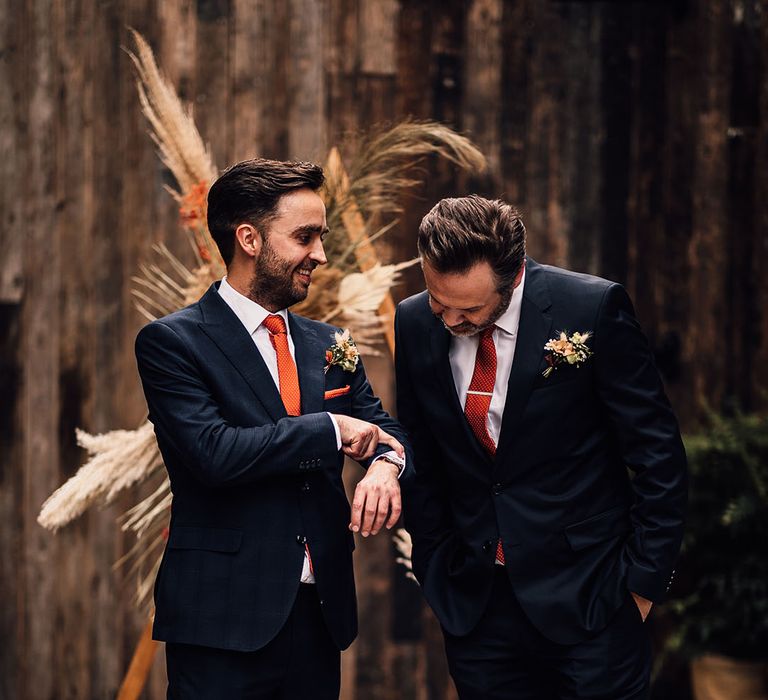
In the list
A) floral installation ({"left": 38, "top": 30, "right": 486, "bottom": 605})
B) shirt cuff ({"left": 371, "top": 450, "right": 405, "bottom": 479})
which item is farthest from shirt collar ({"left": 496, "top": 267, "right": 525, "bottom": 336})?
floral installation ({"left": 38, "top": 30, "right": 486, "bottom": 605})

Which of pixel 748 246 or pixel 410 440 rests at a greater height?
pixel 748 246

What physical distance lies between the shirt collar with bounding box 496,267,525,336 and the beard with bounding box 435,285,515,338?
0.17 ft

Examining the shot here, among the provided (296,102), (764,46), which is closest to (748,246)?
(764,46)

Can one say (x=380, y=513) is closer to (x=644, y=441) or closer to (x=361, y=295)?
(x=644, y=441)

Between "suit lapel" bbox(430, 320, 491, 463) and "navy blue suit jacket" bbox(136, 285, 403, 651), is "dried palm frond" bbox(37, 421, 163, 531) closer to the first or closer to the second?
"navy blue suit jacket" bbox(136, 285, 403, 651)

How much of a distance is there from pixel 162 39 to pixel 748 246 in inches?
87.8

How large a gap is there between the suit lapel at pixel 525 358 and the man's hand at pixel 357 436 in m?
0.25

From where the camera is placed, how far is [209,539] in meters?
1.97

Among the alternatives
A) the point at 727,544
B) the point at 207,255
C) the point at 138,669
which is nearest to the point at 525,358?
the point at 207,255

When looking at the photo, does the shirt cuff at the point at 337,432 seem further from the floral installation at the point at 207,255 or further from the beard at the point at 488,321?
the floral installation at the point at 207,255

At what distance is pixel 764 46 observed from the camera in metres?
3.76

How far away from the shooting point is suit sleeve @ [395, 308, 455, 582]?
2230 millimetres

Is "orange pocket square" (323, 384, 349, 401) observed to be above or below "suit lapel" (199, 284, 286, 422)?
below

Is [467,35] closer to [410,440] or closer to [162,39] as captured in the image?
[162,39]
